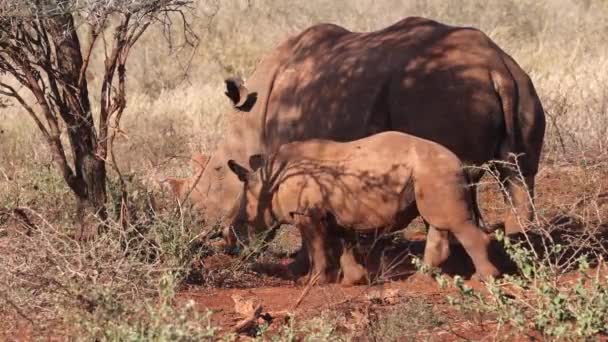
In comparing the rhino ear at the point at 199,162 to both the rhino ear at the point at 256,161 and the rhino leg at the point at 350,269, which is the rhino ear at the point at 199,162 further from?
the rhino leg at the point at 350,269

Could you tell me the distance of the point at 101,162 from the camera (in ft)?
28.3

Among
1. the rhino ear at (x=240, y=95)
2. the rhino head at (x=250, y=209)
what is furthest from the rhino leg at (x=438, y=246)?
the rhino ear at (x=240, y=95)

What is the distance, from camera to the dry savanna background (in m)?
5.66

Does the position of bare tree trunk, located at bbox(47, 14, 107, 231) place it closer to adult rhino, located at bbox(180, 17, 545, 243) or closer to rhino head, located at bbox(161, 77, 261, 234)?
rhino head, located at bbox(161, 77, 261, 234)

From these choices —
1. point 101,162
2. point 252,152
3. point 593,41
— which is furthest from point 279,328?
point 593,41

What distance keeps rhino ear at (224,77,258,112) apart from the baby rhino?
1741 millimetres

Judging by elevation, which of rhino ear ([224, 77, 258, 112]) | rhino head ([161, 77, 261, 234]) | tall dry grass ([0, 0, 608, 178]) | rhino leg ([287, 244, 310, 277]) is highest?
rhino ear ([224, 77, 258, 112])

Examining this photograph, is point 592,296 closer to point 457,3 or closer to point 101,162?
point 101,162

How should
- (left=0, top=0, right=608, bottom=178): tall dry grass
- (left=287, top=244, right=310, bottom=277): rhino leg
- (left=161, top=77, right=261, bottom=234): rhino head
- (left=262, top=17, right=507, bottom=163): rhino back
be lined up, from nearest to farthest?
(left=262, top=17, right=507, bottom=163): rhino back → (left=287, top=244, right=310, bottom=277): rhino leg → (left=161, top=77, right=261, bottom=234): rhino head → (left=0, top=0, right=608, bottom=178): tall dry grass

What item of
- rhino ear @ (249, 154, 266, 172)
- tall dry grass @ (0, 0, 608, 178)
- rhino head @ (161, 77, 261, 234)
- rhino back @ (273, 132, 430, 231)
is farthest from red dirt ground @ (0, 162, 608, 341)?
tall dry grass @ (0, 0, 608, 178)

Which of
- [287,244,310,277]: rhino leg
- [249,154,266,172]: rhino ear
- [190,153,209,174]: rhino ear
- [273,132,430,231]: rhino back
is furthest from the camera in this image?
[190,153,209,174]: rhino ear

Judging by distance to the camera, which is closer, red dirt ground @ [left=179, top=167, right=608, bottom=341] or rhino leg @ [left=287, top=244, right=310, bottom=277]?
red dirt ground @ [left=179, top=167, right=608, bottom=341]

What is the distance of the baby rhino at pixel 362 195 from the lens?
8094 millimetres

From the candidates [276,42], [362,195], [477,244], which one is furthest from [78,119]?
[276,42]
